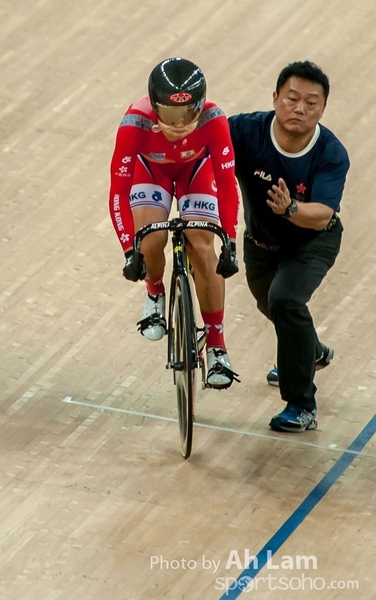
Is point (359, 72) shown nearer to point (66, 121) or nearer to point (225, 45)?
point (225, 45)

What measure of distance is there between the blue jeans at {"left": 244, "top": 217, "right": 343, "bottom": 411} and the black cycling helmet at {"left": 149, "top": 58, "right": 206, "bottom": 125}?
85 cm

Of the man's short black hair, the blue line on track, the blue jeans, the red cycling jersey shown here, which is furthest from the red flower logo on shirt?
the blue line on track

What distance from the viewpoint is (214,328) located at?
16.8 ft

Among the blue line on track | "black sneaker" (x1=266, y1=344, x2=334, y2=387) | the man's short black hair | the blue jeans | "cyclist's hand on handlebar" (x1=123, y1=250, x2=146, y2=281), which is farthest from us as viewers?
"black sneaker" (x1=266, y1=344, x2=334, y2=387)

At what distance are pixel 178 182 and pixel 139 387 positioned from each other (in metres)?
1.02

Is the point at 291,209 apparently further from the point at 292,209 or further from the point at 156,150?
the point at 156,150

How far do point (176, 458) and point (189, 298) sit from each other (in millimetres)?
800

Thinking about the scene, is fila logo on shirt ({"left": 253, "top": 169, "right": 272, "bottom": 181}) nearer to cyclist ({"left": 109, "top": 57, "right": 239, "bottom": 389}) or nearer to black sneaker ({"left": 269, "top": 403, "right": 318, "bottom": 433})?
cyclist ({"left": 109, "top": 57, "right": 239, "bottom": 389})

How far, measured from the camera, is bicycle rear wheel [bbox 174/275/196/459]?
15.4 feet

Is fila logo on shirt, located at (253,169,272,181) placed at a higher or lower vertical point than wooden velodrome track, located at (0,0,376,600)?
higher

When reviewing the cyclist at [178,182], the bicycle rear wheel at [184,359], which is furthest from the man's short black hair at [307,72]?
the bicycle rear wheel at [184,359]

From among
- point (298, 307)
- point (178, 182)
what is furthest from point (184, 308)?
point (178, 182)

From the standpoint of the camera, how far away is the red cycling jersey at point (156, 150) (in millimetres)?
4773

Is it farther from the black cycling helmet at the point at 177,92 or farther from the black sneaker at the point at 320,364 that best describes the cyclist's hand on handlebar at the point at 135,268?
the black sneaker at the point at 320,364
